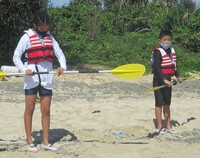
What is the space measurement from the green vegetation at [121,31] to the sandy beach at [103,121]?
3873 millimetres

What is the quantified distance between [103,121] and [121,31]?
1460 centimetres

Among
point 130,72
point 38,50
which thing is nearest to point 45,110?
point 38,50

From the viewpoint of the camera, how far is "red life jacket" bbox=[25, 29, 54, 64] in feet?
16.4

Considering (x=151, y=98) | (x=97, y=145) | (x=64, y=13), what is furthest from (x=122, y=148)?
(x=64, y=13)

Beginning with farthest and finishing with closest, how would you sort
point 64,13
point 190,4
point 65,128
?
point 64,13, point 190,4, point 65,128

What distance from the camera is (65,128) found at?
21.3 feet

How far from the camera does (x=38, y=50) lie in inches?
196

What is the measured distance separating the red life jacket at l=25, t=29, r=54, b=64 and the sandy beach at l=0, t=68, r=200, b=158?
3.34 ft

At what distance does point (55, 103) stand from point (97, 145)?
10.2 ft

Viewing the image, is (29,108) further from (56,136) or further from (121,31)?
(121,31)

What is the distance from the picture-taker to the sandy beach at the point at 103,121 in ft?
17.5

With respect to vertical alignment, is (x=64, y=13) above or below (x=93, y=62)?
above

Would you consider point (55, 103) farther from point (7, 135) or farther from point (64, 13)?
point (64, 13)

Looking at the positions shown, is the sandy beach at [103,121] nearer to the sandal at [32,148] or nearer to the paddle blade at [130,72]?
the sandal at [32,148]
